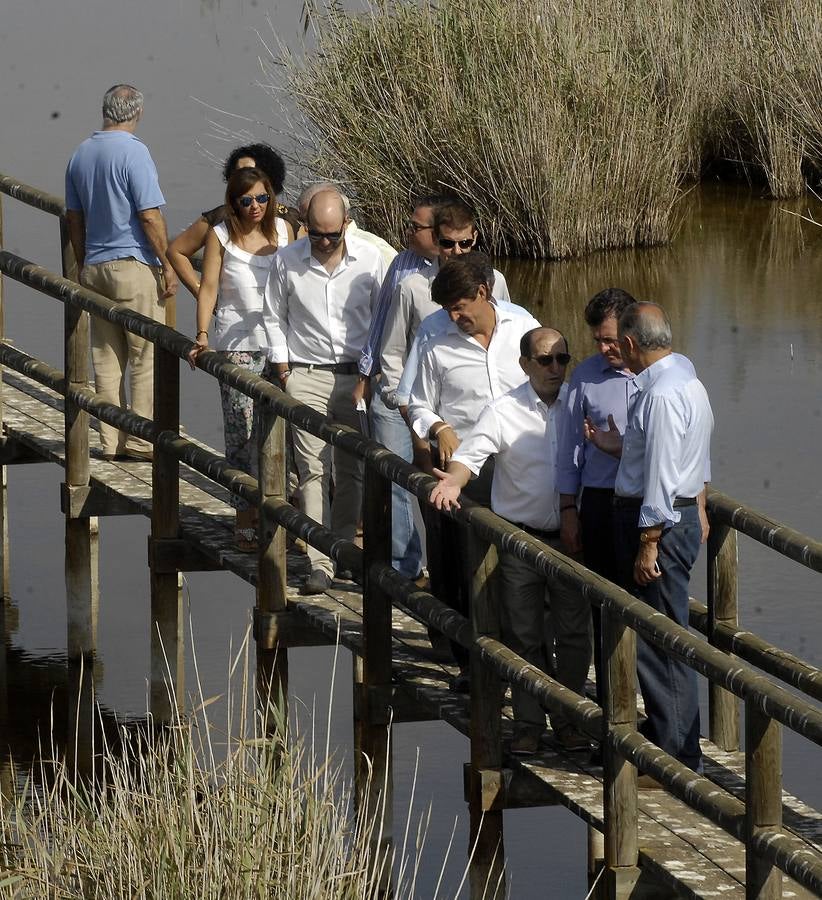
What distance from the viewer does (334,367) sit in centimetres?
905

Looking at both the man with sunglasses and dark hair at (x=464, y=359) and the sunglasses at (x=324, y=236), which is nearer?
the man with sunglasses and dark hair at (x=464, y=359)

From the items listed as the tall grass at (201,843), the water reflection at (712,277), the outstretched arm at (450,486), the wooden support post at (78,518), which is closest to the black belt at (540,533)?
the outstretched arm at (450,486)

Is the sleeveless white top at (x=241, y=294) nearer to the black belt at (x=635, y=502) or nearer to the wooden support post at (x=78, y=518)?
the wooden support post at (x=78, y=518)

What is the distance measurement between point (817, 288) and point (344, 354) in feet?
35.0

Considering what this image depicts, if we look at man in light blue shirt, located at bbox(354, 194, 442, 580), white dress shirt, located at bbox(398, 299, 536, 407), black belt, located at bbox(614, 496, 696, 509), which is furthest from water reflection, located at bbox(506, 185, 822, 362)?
black belt, located at bbox(614, 496, 696, 509)

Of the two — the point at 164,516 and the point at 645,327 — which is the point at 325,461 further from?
the point at 645,327

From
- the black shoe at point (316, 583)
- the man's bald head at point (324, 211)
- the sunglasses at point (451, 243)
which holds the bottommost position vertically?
the black shoe at point (316, 583)

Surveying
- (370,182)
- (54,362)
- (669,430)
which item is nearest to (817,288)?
(370,182)

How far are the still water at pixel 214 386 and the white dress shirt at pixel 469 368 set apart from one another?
105cm

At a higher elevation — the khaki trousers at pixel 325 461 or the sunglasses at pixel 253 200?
the sunglasses at pixel 253 200

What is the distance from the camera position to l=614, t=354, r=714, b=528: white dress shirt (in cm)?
704

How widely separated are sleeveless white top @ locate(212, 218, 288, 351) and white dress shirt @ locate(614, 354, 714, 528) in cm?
242

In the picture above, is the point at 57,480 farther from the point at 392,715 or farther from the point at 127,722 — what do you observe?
the point at 392,715

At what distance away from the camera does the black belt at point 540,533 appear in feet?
25.1
